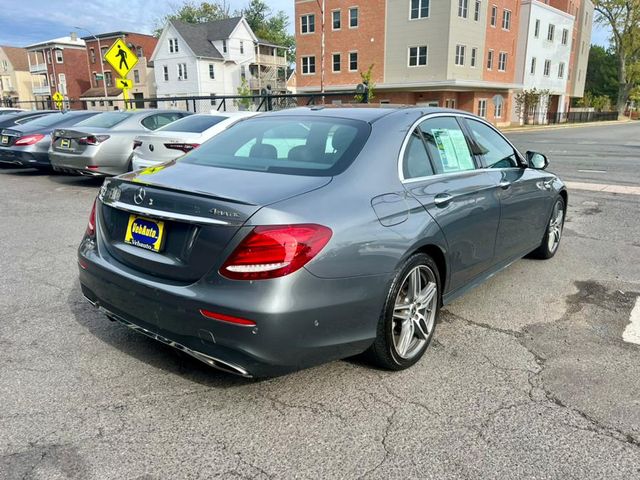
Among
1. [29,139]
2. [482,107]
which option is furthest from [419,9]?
Result: [29,139]

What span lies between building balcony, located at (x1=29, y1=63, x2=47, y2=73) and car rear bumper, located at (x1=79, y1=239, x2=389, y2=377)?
243 feet

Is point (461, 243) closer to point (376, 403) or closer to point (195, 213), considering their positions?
point (376, 403)

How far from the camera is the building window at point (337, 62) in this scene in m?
42.5

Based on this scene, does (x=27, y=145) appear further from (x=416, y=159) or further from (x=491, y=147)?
(x=416, y=159)

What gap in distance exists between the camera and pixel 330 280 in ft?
8.61

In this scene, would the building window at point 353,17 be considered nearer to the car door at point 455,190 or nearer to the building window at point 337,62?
the building window at point 337,62

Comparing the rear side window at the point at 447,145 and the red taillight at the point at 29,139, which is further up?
the rear side window at the point at 447,145

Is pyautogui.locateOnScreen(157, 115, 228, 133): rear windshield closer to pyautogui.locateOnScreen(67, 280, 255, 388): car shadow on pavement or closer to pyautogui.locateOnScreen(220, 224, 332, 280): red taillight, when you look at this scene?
pyautogui.locateOnScreen(67, 280, 255, 388): car shadow on pavement

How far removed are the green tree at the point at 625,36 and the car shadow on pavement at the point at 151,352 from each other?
7675cm

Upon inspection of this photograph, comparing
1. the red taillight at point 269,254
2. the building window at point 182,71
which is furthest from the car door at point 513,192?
the building window at point 182,71

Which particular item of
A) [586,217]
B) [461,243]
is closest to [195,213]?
[461,243]

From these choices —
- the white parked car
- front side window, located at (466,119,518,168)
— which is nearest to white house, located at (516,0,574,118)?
the white parked car

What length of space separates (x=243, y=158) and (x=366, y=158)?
0.89 metres

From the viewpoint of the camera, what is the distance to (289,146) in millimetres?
3502
